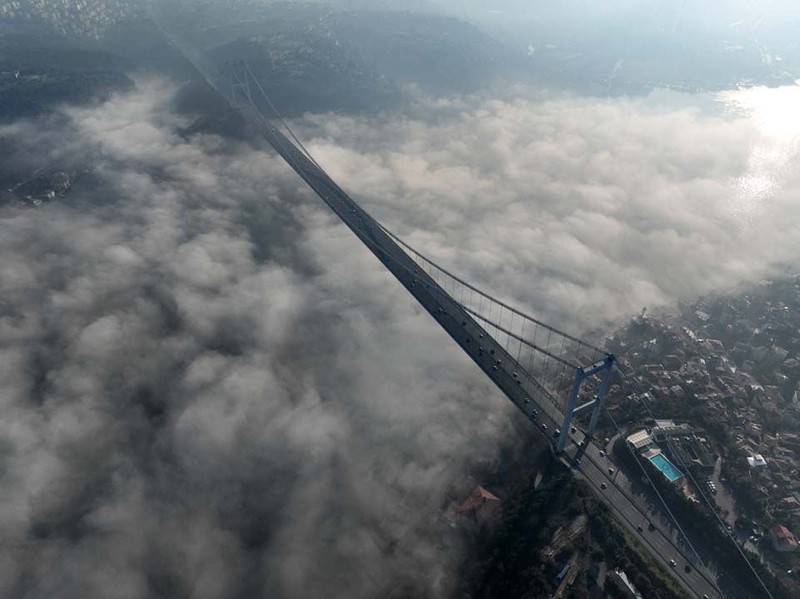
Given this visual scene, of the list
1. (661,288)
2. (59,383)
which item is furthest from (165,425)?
(661,288)

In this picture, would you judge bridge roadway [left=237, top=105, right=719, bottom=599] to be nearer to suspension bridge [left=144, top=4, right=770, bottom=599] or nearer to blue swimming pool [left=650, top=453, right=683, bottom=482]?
suspension bridge [left=144, top=4, right=770, bottom=599]

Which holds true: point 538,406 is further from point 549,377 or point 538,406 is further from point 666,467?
point 666,467

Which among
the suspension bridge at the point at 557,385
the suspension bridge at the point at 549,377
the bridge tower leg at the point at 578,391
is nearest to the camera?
the suspension bridge at the point at 557,385

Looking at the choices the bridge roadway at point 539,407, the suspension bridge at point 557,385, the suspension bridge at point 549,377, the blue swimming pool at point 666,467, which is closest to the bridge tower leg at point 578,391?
the suspension bridge at point 549,377

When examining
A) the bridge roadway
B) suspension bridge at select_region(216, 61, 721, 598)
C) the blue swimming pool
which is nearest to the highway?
the bridge roadway

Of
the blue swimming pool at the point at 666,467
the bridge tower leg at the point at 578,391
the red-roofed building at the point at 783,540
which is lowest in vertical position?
the red-roofed building at the point at 783,540

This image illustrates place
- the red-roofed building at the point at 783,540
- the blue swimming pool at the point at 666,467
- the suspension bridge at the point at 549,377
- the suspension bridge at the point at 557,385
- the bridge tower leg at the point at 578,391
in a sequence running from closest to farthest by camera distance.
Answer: the suspension bridge at the point at 557,385 → the suspension bridge at the point at 549,377 → the bridge tower leg at the point at 578,391 → the red-roofed building at the point at 783,540 → the blue swimming pool at the point at 666,467

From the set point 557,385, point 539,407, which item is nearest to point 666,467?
point 539,407

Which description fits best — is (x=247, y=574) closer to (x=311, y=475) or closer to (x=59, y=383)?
(x=311, y=475)

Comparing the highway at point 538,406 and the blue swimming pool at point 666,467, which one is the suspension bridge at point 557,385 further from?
the blue swimming pool at point 666,467
